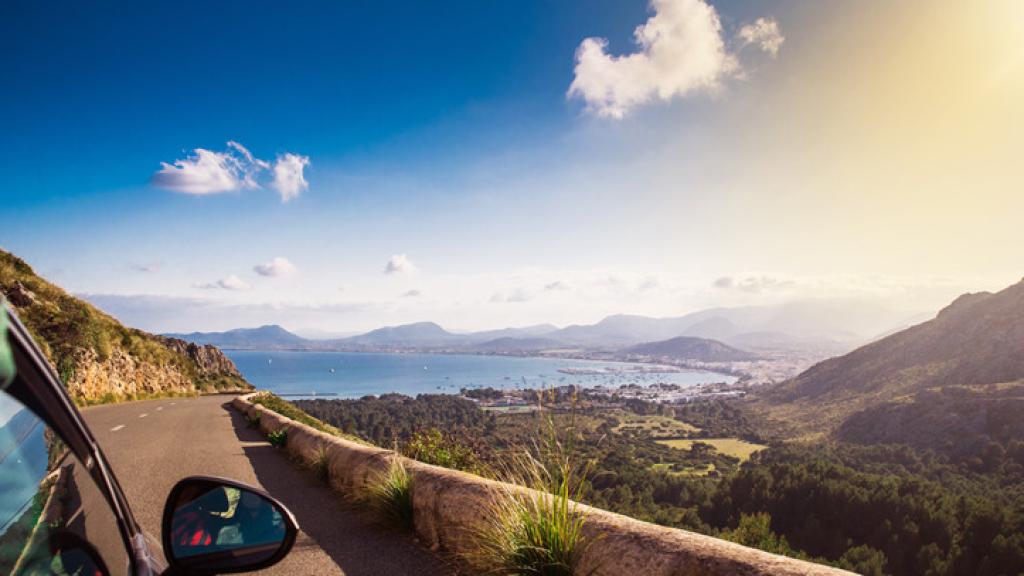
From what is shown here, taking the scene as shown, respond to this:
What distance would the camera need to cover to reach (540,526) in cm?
403

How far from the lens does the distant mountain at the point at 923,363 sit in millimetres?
88125

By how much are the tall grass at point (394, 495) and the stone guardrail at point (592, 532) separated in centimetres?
14

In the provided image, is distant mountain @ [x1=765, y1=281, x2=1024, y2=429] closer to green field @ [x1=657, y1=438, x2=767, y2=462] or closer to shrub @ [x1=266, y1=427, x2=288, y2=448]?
green field @ [x1=657, y1=438, x2=767, y2=462]

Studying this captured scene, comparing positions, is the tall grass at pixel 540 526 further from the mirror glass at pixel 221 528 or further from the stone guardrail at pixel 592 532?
the mirror glass at pixel 221 528

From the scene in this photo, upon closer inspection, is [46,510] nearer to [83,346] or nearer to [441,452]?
[441,452]

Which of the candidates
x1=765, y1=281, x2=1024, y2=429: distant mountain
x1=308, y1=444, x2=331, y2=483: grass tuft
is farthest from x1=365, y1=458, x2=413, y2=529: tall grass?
x1=765, y1=281, x2=1024, y2=429: distant mountain

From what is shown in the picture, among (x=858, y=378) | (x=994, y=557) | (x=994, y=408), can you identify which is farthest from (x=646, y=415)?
(x=994, y=557)

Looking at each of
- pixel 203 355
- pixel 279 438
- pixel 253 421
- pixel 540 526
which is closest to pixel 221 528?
pixel 540 526

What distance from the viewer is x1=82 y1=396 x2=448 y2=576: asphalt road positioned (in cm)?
522

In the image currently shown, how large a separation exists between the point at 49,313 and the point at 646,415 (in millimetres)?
103037

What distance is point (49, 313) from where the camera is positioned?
2305 centimetres

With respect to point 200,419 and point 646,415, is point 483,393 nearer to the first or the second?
point 646,415

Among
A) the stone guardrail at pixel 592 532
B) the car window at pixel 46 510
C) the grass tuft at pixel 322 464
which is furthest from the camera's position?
the grass tuft at pixel 322 464

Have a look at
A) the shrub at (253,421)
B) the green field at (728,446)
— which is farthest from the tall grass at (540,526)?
the green field at (728,446)
